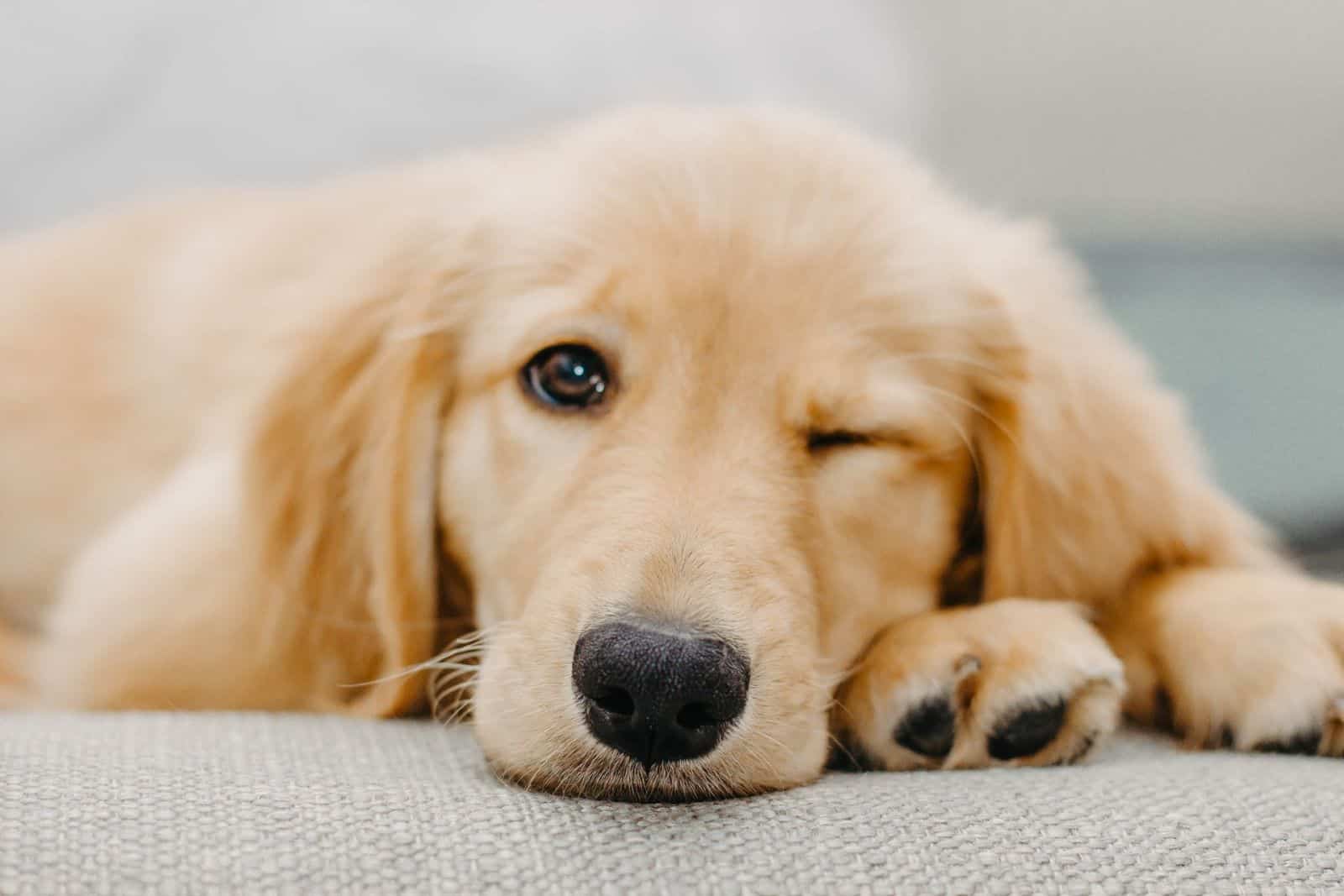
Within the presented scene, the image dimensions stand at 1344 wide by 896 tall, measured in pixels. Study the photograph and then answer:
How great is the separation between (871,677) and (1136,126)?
3.59 meters

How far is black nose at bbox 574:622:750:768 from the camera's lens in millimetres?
1214

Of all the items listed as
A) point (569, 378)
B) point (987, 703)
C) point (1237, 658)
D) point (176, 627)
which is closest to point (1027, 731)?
point (987, 703)

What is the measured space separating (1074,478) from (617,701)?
93 centimetres

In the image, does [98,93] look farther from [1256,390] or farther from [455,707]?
[1256,390]

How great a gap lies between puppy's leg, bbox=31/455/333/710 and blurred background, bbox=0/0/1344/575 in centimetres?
155

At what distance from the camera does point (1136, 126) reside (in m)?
4.57

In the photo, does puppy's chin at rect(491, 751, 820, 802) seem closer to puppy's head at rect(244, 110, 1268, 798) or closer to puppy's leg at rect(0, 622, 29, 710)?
puppy's head at rect(244, 110, 1268, 798)

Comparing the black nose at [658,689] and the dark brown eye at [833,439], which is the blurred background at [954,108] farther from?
the black nose at [658,689]

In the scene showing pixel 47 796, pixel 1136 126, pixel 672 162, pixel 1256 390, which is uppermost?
pixel 1136 126

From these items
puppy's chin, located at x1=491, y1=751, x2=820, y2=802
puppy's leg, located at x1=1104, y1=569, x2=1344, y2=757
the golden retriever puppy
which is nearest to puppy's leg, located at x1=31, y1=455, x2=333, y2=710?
the golden retriever puppy

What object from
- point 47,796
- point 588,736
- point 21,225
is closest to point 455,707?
point 588,736

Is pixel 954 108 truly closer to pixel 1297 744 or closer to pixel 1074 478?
pixel 1074 478

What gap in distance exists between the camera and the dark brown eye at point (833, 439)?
169cm

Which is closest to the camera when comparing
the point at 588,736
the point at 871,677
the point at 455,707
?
the point at 588,736
